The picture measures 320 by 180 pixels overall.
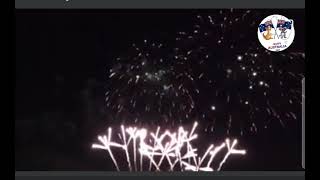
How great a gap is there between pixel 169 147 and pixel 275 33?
6.33ft

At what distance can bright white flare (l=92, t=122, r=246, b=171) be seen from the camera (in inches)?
257

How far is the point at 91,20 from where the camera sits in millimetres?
6656

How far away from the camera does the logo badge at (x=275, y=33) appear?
6.58 metres

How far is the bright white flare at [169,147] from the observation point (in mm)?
6527

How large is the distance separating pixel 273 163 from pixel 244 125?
0.60 m

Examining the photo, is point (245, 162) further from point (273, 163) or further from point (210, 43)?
point (210, 43)
